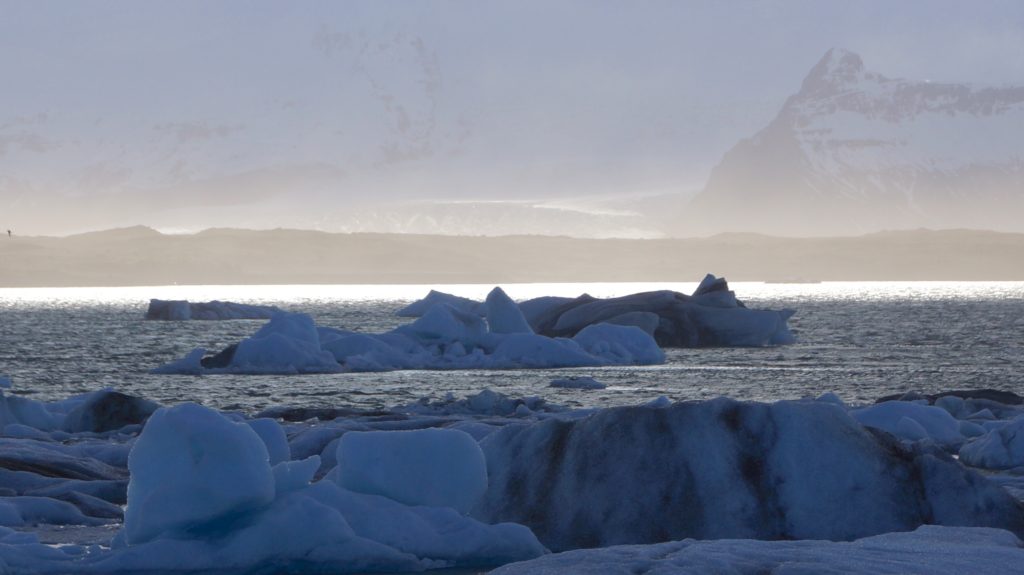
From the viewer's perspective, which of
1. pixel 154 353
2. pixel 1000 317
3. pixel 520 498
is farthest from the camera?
pixel 1000 317

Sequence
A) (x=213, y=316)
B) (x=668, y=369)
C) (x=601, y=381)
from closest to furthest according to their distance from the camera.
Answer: (x=601, y=381), (x=668, y=369), (x=213, y=316)

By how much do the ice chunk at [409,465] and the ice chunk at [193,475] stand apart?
0.74m

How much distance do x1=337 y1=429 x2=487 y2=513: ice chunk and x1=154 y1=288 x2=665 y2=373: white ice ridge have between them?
29147mm

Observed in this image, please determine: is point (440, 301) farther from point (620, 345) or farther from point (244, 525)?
point (244, 525)

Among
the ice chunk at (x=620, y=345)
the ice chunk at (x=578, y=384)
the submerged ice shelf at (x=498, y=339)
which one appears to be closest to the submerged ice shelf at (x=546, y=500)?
the ice chunk at (x=578, y=384)

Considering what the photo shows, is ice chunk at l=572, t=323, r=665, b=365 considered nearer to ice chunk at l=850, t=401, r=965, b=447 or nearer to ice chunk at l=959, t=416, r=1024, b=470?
ice chunk at l=850, t=401, r=965, b=447

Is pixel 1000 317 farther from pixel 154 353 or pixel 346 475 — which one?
pixel 346 475

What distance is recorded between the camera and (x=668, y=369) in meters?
40.3

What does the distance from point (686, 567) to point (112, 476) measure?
8.55 meters

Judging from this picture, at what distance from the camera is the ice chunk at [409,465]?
10.0m

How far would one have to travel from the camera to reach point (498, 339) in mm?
44594

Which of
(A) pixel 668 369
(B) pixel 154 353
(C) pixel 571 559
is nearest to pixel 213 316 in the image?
(B) pixel 154 353

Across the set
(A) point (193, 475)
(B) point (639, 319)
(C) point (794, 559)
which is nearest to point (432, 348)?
(B) point (639, 319)

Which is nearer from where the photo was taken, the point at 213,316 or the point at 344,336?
the point at 344,336
